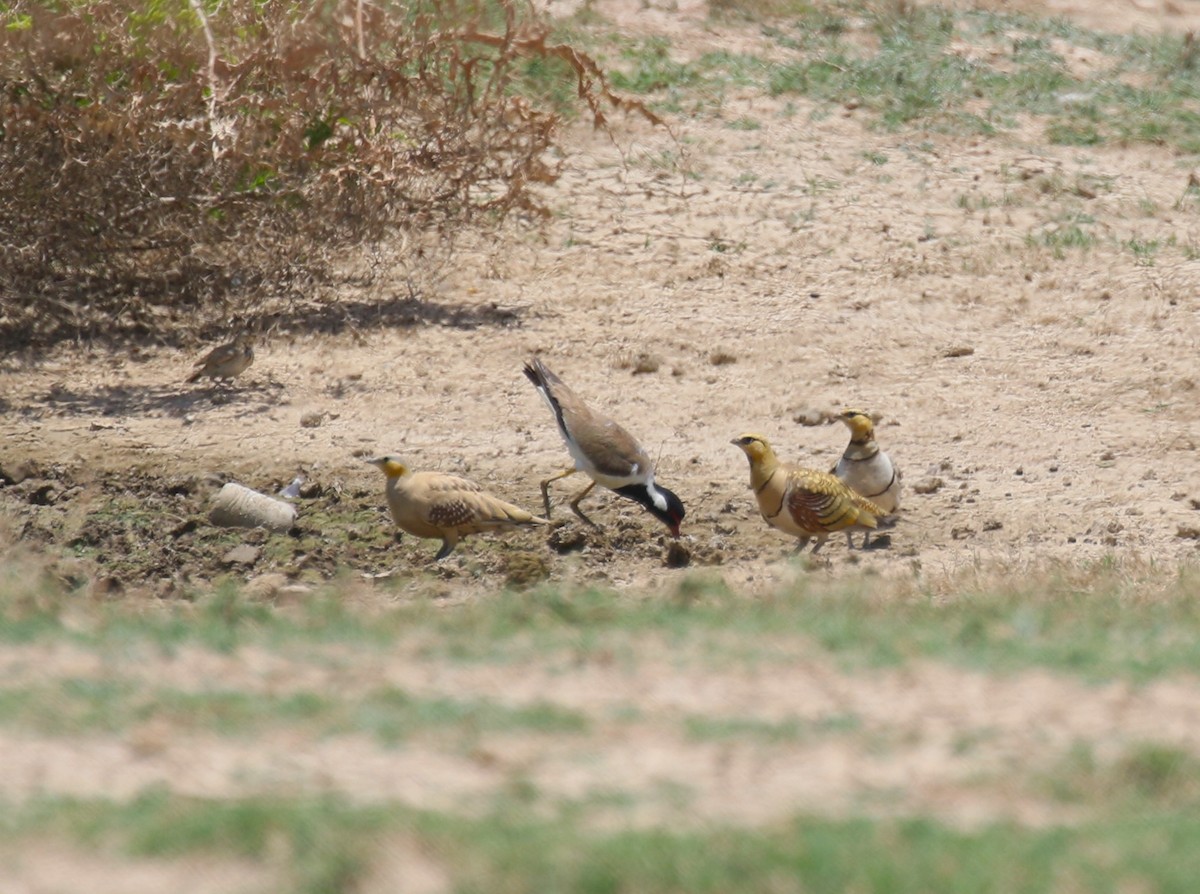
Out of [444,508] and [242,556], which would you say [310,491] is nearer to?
[242,556]

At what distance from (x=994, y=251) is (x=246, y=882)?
10003mm

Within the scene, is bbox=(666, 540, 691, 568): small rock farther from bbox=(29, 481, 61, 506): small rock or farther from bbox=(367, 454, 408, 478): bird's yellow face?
bbox=(29, 481, 61, 506): small rock

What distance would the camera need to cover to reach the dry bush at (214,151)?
11.9 meters

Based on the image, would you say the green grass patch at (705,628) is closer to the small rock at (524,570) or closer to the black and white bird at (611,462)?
the small rock at (524,570)

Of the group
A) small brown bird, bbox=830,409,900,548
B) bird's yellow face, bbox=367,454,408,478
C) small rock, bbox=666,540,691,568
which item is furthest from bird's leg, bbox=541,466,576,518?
small brown bird, bbox=830,409,900,548

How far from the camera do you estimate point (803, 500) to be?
8.95 meters

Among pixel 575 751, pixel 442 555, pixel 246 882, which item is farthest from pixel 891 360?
pixel 246 882

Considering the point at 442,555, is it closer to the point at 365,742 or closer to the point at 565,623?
the point at 565,623

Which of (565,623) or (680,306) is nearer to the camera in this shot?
(565,623)

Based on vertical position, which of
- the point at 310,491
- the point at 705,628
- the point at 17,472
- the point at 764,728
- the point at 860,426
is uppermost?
the point at 764,728

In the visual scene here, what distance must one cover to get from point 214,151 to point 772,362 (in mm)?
3804

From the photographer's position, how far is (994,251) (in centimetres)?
1322

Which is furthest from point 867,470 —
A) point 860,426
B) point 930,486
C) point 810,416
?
point 810,416

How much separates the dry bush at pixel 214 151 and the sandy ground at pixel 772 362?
0.63 m
